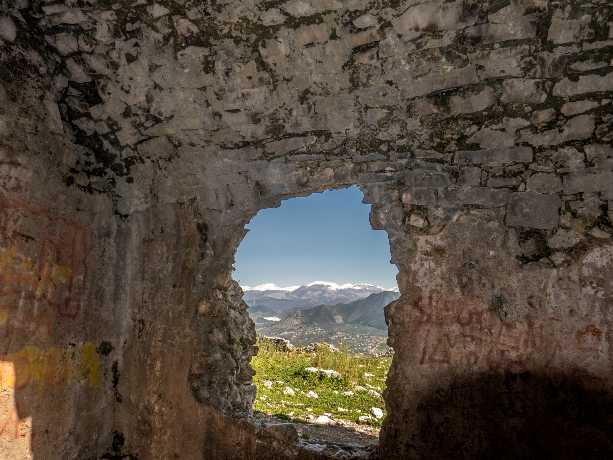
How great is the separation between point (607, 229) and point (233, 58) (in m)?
2.40

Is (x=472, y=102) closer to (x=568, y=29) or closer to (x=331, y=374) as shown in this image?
(x=568, y=29)

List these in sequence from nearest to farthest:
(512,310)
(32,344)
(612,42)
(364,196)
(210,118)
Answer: (612,42), (512,310), (32,344), (364,196), (210,118)

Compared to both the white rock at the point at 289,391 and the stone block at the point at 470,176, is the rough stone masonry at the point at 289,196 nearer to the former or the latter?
the stone block at the point at 470,176

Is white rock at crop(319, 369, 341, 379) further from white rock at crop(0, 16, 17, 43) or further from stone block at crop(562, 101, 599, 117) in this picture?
white rock at crop(0, 16, 17, 43)

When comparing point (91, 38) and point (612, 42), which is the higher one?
point (91, 38)

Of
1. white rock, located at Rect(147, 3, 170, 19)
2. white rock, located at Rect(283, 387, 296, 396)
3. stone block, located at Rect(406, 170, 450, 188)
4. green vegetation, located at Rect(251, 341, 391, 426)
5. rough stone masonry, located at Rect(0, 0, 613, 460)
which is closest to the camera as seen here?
rough stone masonry, located at Rect(0, 0, 613, 460)

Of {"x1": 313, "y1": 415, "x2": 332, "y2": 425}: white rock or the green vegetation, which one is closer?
{"x1": 313, "y1": 415, "x2": 332, "y2": 425}: white rock

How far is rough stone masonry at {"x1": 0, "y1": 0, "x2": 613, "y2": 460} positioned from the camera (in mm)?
2234

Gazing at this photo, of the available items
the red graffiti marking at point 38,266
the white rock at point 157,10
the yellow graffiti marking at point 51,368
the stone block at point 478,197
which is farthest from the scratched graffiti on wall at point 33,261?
the stone block at point 478,197

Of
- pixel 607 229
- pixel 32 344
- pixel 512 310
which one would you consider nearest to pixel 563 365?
pixel 512 310

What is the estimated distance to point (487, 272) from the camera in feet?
7.83

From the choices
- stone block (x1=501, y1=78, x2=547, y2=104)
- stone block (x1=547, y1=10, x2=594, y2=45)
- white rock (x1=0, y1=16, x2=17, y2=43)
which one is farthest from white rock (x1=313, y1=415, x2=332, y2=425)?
white rock (x1=0, y1=16, x2=17, y2=43)

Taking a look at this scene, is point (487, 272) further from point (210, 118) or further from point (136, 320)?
point (136, 320)

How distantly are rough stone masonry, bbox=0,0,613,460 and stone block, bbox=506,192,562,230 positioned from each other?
0.01m
